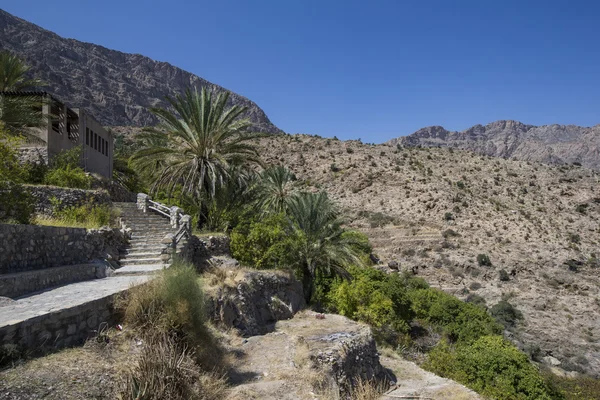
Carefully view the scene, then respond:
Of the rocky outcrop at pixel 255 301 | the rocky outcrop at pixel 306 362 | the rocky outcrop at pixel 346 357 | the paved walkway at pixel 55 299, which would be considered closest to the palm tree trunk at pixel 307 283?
the rocky outcrop at pixel 255 301

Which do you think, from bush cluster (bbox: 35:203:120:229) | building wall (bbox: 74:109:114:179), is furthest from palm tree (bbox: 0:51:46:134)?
bush cluster (bbox: 35:203:120:229)

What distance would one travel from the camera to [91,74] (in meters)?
117

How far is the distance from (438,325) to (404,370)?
13364 millimetres

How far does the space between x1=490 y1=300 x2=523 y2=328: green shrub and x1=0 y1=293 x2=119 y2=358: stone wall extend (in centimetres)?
3244

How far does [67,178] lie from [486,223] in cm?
4362

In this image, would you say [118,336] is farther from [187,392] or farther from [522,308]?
[522,308]

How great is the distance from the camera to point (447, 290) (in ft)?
131

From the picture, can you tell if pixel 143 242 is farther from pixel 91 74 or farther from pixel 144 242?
pixel 91 74

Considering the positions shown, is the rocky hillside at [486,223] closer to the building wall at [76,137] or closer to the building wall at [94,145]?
the building wall at [94,145]

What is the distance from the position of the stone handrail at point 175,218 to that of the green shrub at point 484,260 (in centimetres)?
3320

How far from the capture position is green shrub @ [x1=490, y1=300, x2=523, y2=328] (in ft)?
109

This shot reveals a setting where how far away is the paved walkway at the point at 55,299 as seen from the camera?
628 cm

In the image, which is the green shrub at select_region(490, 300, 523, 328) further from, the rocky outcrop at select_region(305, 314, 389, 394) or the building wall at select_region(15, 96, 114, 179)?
the building wall at select_region(15, 96, 114, 179)

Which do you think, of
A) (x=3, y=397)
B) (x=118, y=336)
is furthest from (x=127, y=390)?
(x=118, y=336)
